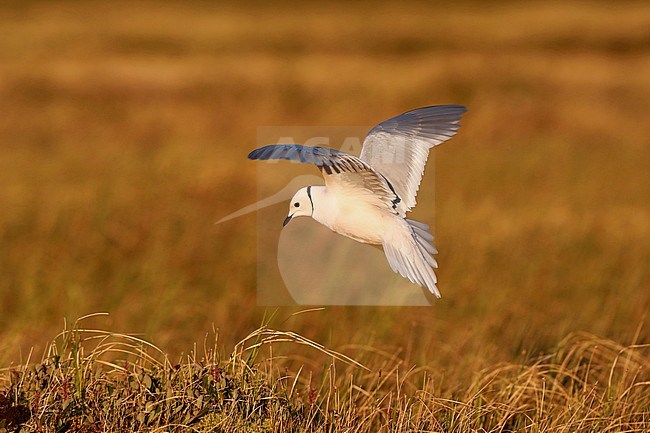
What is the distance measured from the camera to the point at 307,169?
18.9 feet

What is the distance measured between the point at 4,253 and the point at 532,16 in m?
20.7

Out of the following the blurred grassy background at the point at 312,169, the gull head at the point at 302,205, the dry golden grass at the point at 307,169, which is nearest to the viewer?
the gull head at the point at 302,205

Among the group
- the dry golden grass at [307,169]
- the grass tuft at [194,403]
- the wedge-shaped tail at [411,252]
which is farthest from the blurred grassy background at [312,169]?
the wedge-shaped tail at [411,252]

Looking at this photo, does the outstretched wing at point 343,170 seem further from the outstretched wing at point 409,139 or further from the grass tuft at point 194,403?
the grass tuft at point 194,403

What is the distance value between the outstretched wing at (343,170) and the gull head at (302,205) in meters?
0.05

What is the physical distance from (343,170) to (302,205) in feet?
0.35

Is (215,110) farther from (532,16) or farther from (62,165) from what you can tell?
(532,16)

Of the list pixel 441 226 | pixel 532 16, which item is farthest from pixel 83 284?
pixel 532 16

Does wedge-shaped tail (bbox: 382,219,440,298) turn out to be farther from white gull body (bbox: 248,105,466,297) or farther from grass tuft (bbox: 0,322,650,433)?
grass tuft (bbox: 0,322,650,433)

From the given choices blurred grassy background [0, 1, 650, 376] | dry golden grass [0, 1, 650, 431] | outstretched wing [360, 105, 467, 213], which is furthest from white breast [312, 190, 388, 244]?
blurred grassy background [0, 1, 650, 376]

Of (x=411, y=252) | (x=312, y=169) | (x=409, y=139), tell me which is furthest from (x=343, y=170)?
(x=312, y=169)

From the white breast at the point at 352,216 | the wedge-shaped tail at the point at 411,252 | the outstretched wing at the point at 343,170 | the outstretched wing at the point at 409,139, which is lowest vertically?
A: the wedge-shaped tail at the point at 411,252

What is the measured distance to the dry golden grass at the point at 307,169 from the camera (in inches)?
193

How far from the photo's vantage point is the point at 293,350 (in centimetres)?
463
